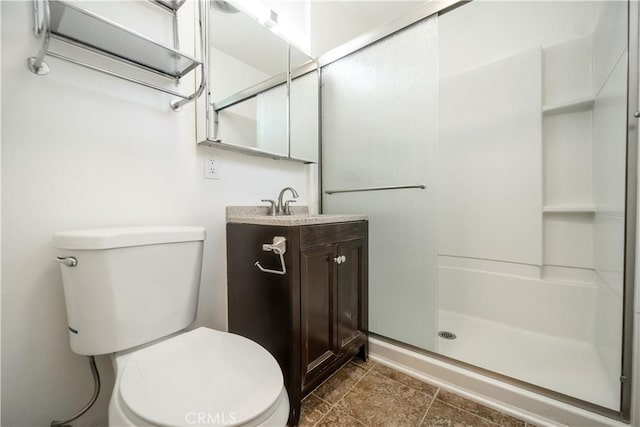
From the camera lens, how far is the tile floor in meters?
0.99

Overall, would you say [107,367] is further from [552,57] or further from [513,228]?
[552,57]

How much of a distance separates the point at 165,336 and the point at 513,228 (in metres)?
1.97

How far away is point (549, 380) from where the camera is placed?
1077 millimetres

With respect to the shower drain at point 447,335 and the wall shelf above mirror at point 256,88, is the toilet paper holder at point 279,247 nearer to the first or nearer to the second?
the wall shelf above mirror at point 256,88

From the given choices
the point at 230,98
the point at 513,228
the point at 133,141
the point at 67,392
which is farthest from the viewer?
the point at 513,228

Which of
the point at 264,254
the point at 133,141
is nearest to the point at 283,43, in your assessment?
the point at 133,141

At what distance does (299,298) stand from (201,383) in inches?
16.7

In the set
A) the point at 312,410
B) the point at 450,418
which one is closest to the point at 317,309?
the point at 312,410

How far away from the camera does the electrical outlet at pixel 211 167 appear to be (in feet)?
3.90

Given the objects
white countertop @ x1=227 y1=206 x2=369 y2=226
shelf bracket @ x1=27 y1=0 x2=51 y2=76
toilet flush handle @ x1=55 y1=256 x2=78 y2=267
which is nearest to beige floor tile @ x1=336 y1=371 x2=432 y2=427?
white countertop @ x1=227 y1=206 x2=369 y2=226

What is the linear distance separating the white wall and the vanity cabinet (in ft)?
1.34

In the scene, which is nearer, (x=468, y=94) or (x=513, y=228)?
(x=513, y=228)

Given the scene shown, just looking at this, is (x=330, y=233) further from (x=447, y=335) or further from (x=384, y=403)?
(x=447, y=335)

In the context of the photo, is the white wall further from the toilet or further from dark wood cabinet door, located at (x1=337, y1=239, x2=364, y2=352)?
dark wood cabinet door, located at (x1=337, y1=239, x2=364, y2=352)
